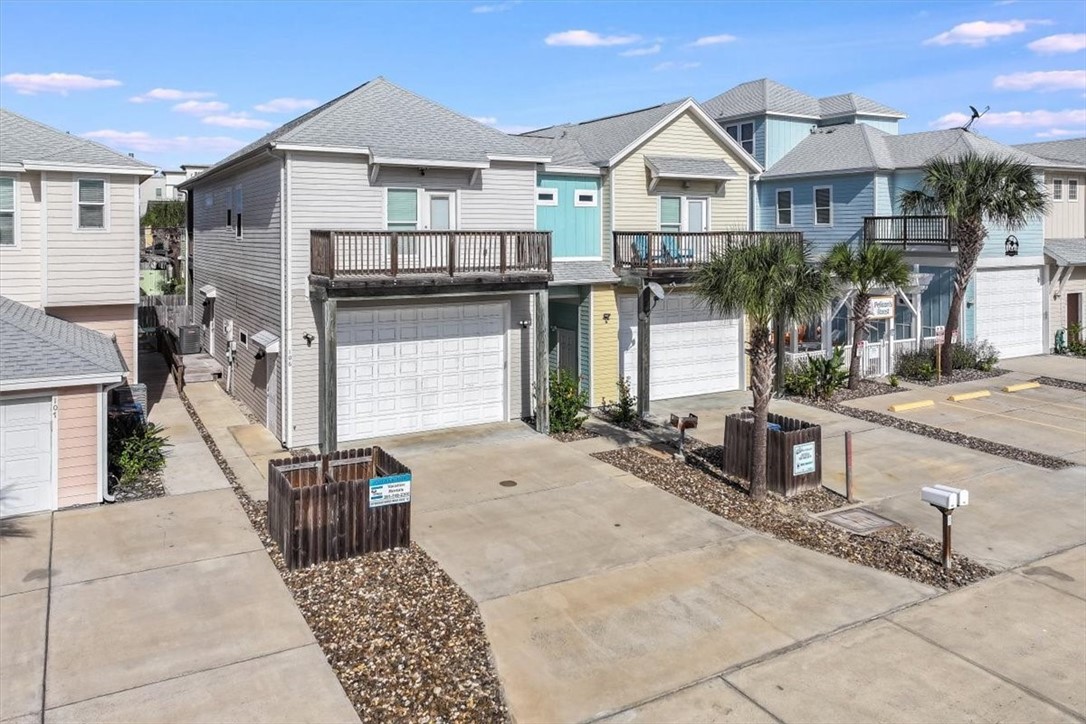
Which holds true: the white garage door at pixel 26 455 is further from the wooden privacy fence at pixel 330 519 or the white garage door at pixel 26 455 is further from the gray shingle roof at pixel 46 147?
A: the gray shingle roof at pixel 46 147

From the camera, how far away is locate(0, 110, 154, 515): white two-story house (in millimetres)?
12383

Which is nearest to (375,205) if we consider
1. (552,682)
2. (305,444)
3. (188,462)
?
(305,444)

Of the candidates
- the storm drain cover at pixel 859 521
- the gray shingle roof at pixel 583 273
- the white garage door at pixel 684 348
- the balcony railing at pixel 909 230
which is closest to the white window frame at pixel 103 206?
the gray shingle roof at pixel 583 273

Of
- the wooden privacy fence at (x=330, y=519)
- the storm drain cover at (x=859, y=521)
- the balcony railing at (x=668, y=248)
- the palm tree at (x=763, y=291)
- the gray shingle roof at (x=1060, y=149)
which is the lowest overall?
the storm drain cover at (x=859, y=521)

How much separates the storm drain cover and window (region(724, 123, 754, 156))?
22480 millimetres

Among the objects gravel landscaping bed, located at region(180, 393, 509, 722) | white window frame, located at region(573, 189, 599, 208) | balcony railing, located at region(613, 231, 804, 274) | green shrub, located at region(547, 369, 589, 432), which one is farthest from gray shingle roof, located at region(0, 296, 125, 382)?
balcony railing, located at region(613, 231, 804, 274)

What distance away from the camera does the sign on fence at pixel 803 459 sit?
13.3 m

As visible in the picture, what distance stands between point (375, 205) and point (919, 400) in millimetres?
14122

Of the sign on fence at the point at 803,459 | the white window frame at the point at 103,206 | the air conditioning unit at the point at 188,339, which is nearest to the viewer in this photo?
the sign on fence at the point at 803,459

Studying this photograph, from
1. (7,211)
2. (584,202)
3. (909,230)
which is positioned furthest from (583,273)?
(909,230)

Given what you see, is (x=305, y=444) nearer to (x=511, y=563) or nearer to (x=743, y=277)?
(x=511, y=563)

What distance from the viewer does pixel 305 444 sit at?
53.4 ft

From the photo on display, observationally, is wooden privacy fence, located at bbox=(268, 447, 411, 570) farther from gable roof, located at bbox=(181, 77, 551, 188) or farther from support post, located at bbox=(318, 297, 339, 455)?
gable roof, located at bbox=(181, 77, 551, 188)

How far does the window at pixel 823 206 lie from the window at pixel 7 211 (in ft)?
76.3
